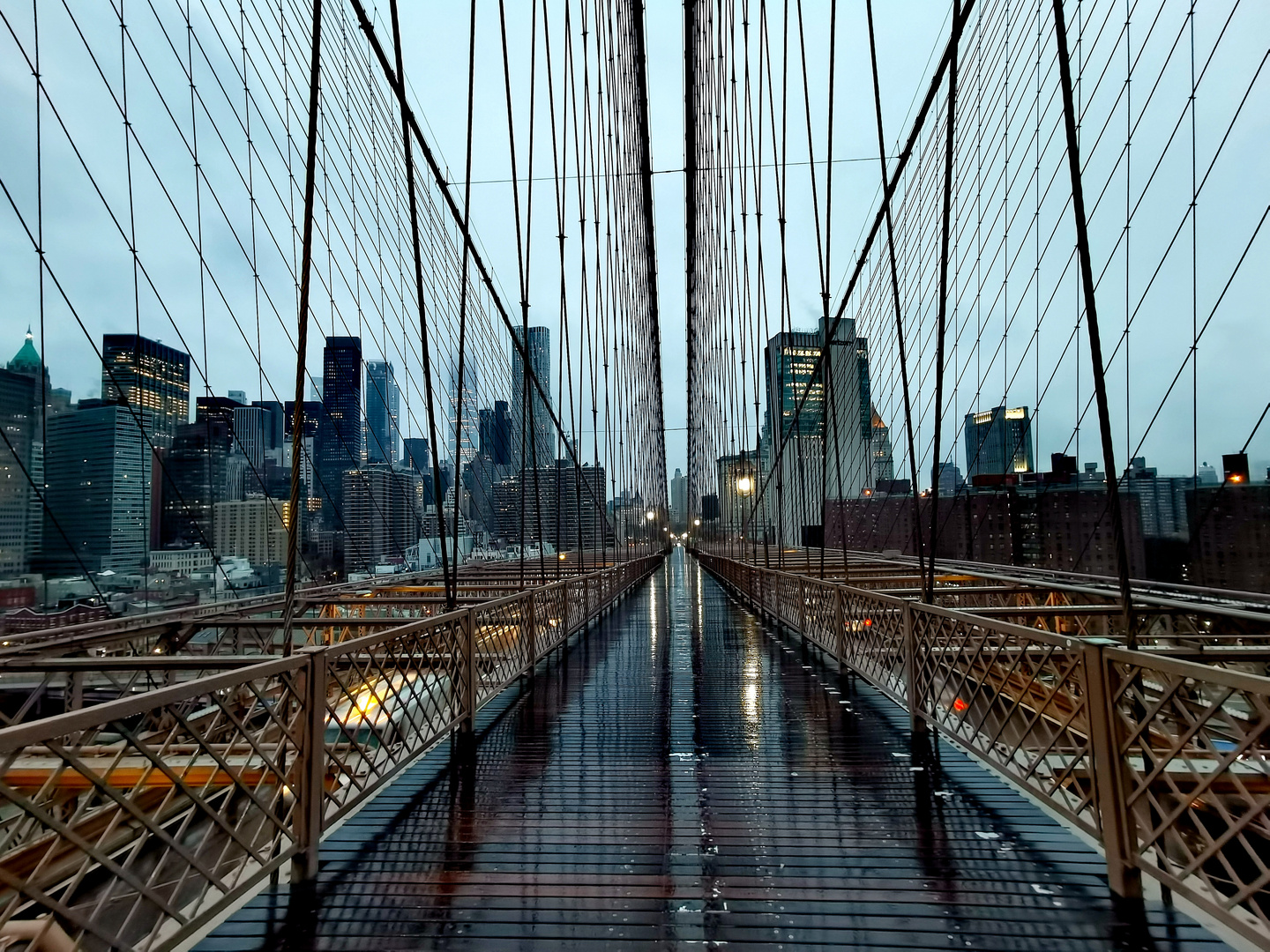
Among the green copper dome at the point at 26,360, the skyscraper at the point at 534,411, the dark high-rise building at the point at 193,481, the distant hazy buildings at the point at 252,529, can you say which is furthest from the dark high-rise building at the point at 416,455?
the green copper dome at the point at 26,360

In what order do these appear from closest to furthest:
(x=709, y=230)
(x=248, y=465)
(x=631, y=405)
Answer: (x=248, y=465) < (x=709, y=230) < (x=631, y=405)

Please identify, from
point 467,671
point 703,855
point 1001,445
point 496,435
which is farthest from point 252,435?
point 1001,445

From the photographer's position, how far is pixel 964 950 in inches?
76.1

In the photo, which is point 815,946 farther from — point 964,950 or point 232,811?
point 232,811

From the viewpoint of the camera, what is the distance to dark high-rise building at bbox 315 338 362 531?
9539 mm

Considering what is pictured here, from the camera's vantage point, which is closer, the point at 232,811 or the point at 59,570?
the point at 232,811

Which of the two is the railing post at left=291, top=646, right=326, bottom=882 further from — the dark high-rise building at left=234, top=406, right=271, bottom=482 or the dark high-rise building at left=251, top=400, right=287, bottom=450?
the dark high-rise building at left=251, top=400, right=287, bottom=450

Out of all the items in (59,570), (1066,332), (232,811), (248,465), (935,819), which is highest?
(1066,332)

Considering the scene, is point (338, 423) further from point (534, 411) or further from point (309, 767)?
point (309, 767)

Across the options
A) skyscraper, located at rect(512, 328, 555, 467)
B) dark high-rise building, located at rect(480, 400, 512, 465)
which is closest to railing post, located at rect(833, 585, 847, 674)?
skyscraper, located at rect(512, 328, 555, 467)

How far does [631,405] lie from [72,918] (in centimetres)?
2896

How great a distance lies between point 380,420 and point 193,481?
6833 millimetres

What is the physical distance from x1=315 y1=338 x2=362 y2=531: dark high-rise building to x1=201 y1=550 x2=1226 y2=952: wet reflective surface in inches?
241

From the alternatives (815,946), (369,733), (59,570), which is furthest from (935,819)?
(59,570)
